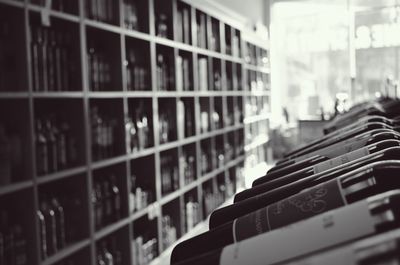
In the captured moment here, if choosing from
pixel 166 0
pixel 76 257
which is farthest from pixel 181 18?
pixel 76 257

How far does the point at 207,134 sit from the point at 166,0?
1268 mm

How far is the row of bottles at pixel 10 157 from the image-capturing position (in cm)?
202

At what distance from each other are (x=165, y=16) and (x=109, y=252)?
6.03 ft

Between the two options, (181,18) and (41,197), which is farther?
(181,18)

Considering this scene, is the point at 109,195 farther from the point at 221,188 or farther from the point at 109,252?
the point at 221,188

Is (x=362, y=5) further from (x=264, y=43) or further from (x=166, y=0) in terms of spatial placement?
(x=166, y=0)

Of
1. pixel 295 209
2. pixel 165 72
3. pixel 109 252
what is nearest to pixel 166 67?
pixel 165 72

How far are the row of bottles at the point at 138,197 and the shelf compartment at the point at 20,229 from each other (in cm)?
101

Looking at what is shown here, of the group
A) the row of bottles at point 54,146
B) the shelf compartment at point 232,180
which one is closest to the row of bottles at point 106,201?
the row of bottles at point 54,146

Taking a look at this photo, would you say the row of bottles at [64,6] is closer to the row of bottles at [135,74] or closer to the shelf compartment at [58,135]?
the shelf compartment at [58,135]

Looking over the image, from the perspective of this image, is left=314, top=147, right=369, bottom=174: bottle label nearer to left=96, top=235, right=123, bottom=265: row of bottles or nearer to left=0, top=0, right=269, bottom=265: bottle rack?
left=0, top=0, right=269, bottom=265: bottle rack

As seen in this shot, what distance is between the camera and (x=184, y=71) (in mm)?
4207

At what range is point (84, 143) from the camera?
2.57 meters

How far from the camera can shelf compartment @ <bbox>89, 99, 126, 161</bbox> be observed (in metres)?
2.79
